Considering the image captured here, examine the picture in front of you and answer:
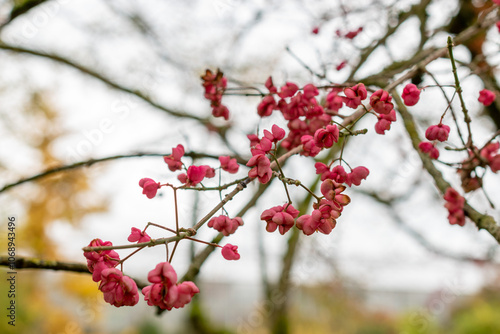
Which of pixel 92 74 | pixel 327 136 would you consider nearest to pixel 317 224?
pixel 327 136

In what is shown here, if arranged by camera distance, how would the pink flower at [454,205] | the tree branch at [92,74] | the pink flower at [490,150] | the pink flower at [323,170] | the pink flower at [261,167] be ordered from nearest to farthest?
the pink flower at [261,167] < the pink flower at [323,170] < the pink flower at [454,205] < the pink flower at [490,150] < the tree branch at [92,74]

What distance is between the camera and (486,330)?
21.2 ft

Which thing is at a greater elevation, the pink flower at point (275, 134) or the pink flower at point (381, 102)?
the pink flower at point (381, 102)

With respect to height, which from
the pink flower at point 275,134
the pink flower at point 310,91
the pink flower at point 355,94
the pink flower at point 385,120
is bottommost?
the pink flower at point 275,134

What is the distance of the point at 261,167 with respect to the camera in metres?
0.64

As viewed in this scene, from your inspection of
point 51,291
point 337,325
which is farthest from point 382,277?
point 51,291

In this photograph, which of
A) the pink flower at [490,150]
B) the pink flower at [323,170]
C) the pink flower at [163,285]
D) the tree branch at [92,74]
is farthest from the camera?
the tree branch at [92,74]

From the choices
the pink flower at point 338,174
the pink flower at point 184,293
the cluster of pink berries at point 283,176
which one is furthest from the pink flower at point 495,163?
the pink flower at point 184,293

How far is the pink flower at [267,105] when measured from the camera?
98 cm

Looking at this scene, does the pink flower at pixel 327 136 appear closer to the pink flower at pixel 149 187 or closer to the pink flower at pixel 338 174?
the pink flower at pixel 338 174

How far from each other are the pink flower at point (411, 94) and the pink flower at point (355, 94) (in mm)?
85

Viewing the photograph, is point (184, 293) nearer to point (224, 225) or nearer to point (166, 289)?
point (166, 289)

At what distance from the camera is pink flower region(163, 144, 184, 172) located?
0.78 metres

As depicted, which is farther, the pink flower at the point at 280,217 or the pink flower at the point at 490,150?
the pink flower at the point at 490,150
